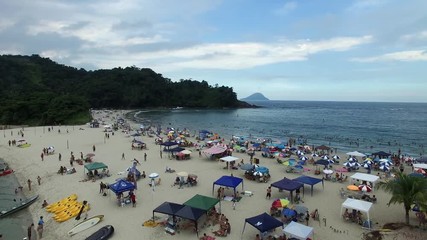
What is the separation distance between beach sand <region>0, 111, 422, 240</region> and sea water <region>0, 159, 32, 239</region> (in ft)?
1.84

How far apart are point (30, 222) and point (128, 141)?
2836 cm

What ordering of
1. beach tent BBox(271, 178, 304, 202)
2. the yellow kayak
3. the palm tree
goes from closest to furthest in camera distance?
the palm tree < the yellow kayak < beach tent BBox(271, 178, 304, 202)

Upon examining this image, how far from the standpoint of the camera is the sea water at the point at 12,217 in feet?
57.5

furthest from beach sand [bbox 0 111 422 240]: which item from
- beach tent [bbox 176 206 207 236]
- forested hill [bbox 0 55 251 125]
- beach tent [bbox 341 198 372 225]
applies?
forested hill [bbox 0 55 251 125]

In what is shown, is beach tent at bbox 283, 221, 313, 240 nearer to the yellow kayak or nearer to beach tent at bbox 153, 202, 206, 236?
beach tent at bbox 153, 202, 206, 236

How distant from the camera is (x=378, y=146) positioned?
51312mm

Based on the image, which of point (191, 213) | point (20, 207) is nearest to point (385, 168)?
point (191, 213)

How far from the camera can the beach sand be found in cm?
1678

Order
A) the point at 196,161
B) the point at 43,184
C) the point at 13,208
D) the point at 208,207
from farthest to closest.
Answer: the point at 196,161, the point at 43,184, the point at 13,208, the point at 208,207

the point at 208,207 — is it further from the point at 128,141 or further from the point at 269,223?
the point at 128,141

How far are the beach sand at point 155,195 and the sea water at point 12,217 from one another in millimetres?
560

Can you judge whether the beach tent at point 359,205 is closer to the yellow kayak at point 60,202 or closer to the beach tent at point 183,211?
the beach tent at point 183,211

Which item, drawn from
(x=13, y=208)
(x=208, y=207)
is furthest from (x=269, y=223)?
(x=13, y=208)

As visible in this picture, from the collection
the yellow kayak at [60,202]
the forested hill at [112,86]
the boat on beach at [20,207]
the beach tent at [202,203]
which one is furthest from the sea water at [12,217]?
the forested hill at [112,86]
